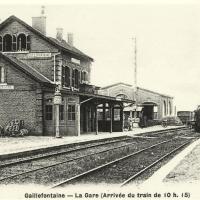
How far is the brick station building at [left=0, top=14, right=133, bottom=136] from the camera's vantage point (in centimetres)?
2683

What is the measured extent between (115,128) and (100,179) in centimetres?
2569

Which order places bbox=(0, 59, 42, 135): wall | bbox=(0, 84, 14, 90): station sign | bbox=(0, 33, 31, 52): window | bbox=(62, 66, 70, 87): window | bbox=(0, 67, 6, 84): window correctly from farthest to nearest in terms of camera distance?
bbox=(62, 66, 70, 87): window < bbox=(0, 33, 31, 52): window < bbox=(0, 67, 6, 84): window < bbox=(0, 84, 14, 90): station sign < bbox=(0, 59, 42, 135): wall

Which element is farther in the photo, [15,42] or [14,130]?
[15,42]

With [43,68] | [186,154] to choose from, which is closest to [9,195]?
[186,154]

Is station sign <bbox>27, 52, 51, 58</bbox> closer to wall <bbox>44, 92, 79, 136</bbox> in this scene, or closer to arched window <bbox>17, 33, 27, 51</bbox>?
arched window <bbox>17, 33, 27, 51</bbox>

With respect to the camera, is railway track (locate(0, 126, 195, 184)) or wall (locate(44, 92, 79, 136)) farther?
wall (locate(44, 92, 79, 136))

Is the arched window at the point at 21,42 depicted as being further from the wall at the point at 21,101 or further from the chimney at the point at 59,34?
the chimney at the point at 59,34

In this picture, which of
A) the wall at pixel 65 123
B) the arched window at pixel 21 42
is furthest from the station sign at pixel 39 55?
the wall at pixel 65 123

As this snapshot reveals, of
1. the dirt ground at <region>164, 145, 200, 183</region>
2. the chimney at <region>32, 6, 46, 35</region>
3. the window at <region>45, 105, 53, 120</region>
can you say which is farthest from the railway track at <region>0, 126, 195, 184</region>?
the chimney at <region>32, 6, 46, 35</region>

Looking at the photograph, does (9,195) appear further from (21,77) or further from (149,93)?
(149,93)

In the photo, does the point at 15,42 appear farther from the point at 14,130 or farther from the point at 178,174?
the point at 178,174

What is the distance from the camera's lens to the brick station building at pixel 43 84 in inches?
1056

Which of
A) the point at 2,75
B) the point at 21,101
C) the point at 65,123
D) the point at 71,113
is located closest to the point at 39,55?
the point at 2,75

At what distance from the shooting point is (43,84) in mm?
26812
